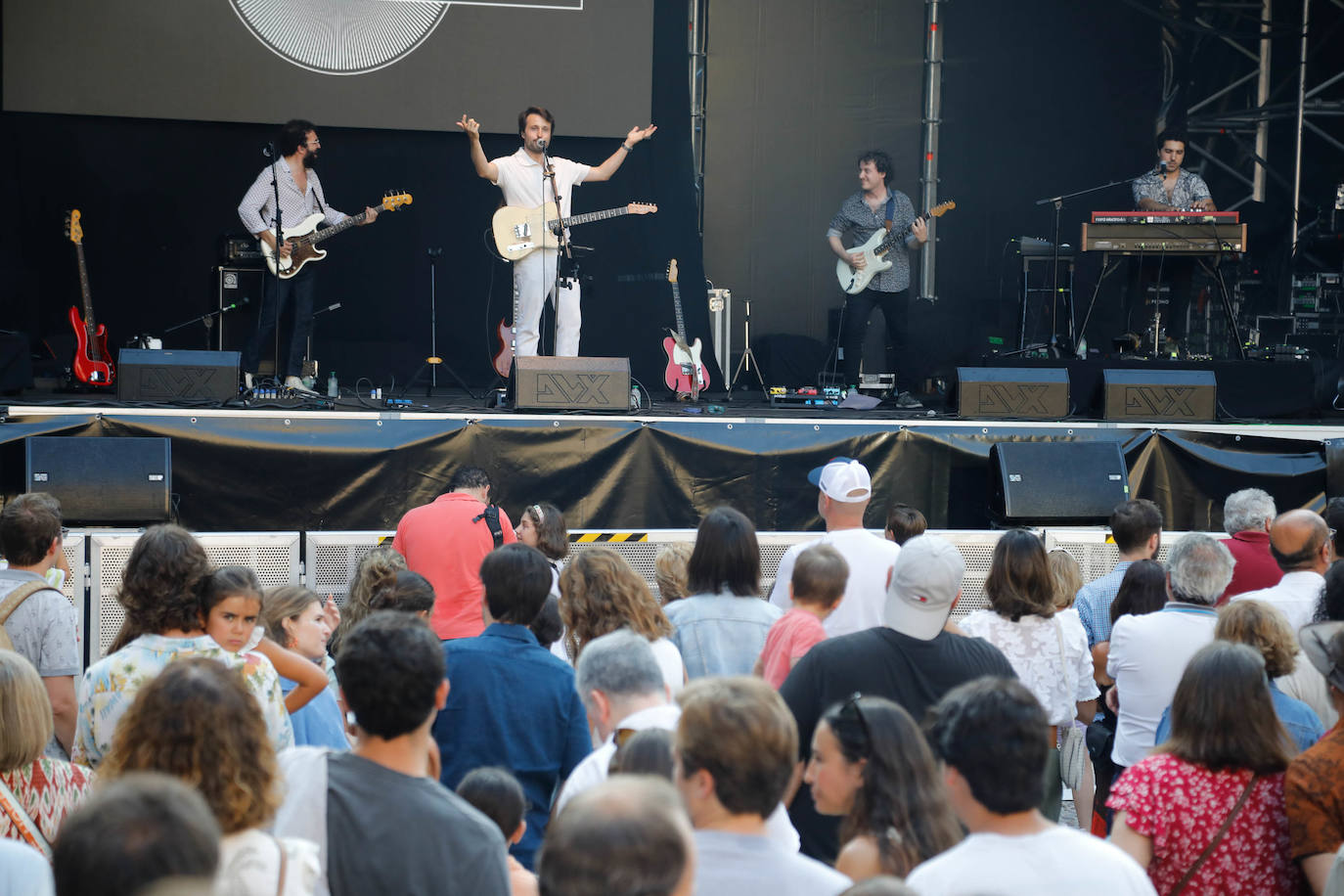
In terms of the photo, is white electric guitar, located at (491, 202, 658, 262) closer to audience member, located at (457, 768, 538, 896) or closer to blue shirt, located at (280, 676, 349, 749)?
blue shirt, located at (280, 676, 349, 749)

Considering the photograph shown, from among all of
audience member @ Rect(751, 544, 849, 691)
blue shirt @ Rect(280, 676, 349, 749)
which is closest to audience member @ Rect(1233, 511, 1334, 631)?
audience member @ Rect(751, 544, 849, 691)

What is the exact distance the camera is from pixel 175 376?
8.15 metres

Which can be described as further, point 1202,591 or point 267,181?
point 267,181

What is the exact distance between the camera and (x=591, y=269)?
39.0ft

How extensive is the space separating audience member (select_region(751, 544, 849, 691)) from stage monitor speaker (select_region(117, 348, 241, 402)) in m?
5.48

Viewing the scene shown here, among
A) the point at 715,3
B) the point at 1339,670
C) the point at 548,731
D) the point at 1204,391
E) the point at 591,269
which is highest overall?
the point at 715,3

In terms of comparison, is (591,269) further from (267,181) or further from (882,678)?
(882,678)

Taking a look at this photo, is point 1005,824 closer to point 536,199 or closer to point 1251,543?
point 1251,543

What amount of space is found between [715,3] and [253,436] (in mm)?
6596

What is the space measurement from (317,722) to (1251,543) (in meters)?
3.77

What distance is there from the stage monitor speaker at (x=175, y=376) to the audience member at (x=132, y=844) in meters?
7.08

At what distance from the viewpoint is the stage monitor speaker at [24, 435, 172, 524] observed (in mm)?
6961

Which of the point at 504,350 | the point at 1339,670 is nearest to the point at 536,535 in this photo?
the point at 1339,670

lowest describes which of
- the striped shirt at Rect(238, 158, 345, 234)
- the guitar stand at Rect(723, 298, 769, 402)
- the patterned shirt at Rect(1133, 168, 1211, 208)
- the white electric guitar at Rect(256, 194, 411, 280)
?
the guitar stand at Rect(723, 298, 769, 402)
